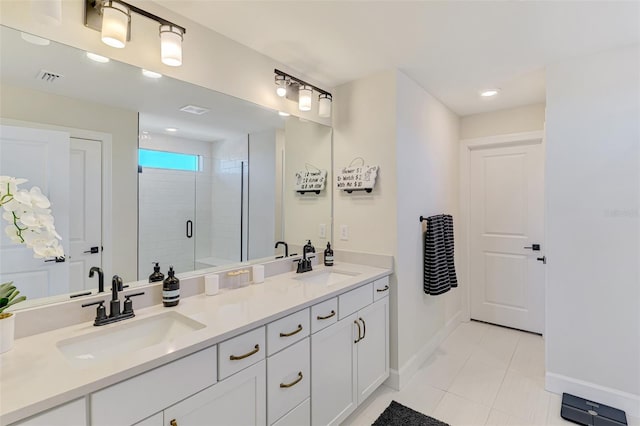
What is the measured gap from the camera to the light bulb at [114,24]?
52.7 inches

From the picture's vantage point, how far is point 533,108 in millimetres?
3162

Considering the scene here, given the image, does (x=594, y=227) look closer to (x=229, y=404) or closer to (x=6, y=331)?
(x=229, y=404)

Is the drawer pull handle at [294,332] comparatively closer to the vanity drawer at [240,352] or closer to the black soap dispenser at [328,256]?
the vanity drawer at [240,352]

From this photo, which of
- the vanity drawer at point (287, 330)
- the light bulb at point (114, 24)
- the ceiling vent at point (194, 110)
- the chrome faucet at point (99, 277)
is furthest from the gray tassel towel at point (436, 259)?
the light bulb at point (114, 24)

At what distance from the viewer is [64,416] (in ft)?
2.81

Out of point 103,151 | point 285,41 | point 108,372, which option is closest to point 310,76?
point 285,41

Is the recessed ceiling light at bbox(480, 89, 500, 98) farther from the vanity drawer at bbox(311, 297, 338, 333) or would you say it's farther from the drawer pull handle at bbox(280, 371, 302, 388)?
the drawer pull handle at bbox(280, 371, 302, 388)

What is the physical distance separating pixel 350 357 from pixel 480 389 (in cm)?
117

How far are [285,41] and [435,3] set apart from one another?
0.89 metres

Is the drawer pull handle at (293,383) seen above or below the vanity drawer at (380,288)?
below

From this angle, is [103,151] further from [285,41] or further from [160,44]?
[285,41]

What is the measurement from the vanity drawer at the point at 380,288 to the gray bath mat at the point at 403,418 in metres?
0.73

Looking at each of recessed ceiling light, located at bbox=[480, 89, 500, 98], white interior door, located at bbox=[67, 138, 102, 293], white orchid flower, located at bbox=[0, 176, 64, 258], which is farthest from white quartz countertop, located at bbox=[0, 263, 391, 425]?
recessed ceiling light, located at bbox=[480, 89, 500, 98]

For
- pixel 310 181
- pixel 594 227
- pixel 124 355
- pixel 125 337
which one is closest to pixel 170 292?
pixel 125 337
